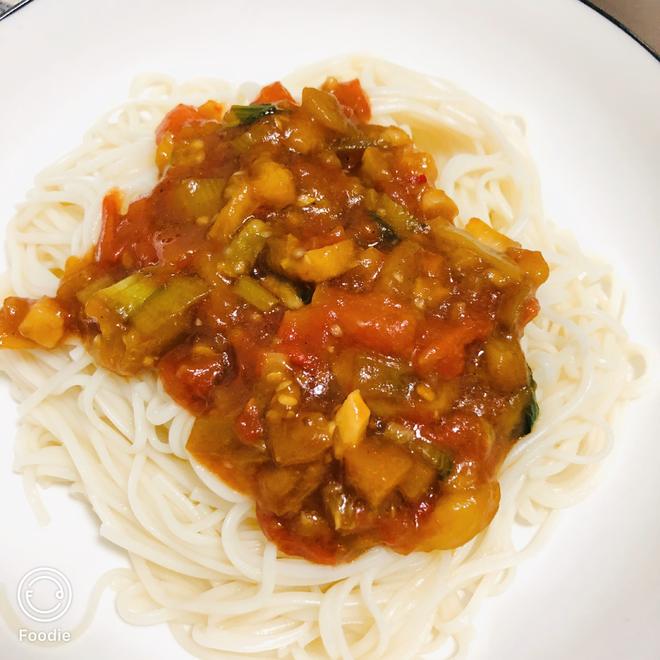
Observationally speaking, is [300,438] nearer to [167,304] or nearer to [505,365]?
[167,304]

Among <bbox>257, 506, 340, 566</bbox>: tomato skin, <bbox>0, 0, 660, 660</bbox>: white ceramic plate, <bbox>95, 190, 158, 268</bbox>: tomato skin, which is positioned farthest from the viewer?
<bbox>95, 190, 158, 268</bbox>: tomato skin

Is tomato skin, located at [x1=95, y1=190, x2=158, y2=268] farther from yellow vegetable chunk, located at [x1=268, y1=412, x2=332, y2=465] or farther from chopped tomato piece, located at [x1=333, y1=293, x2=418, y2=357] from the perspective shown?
yellow vegetable chunk, located at [x1=268, y1=412, x2=332, y2=465]

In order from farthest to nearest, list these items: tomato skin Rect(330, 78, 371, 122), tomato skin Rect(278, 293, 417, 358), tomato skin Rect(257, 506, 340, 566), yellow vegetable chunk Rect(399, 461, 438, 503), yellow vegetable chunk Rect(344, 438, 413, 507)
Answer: tomato skin Rect(330, 78, 371, 122)
tomato skin Rect(257, 506, 340, 566)
tomato skin Rect(278, 293, 417, 358)
yellow vegetable chunk Rect(399, 461, 438, 503)
yellow vegetable chunk Rect(344, 438, 413, 507)

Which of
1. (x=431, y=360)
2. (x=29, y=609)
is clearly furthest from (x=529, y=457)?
(x=29, y=609)

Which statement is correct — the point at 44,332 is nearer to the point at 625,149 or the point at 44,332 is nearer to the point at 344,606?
the point at 344,606

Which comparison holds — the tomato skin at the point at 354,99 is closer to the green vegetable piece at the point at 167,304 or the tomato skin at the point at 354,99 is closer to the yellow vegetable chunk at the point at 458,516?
the green vegetable piece at the point at 167,304

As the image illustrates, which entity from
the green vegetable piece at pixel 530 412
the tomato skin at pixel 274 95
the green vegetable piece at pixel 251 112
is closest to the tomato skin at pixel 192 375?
the green vegetable piece at pixel 251 112

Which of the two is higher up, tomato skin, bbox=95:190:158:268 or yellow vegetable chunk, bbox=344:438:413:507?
yellow vegetable chunk, bbox=344:438:413:507

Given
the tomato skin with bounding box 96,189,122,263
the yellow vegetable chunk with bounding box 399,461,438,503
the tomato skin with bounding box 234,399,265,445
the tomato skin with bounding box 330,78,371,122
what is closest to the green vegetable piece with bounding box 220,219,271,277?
the tomato skin with bounding box 234,399,265,445
